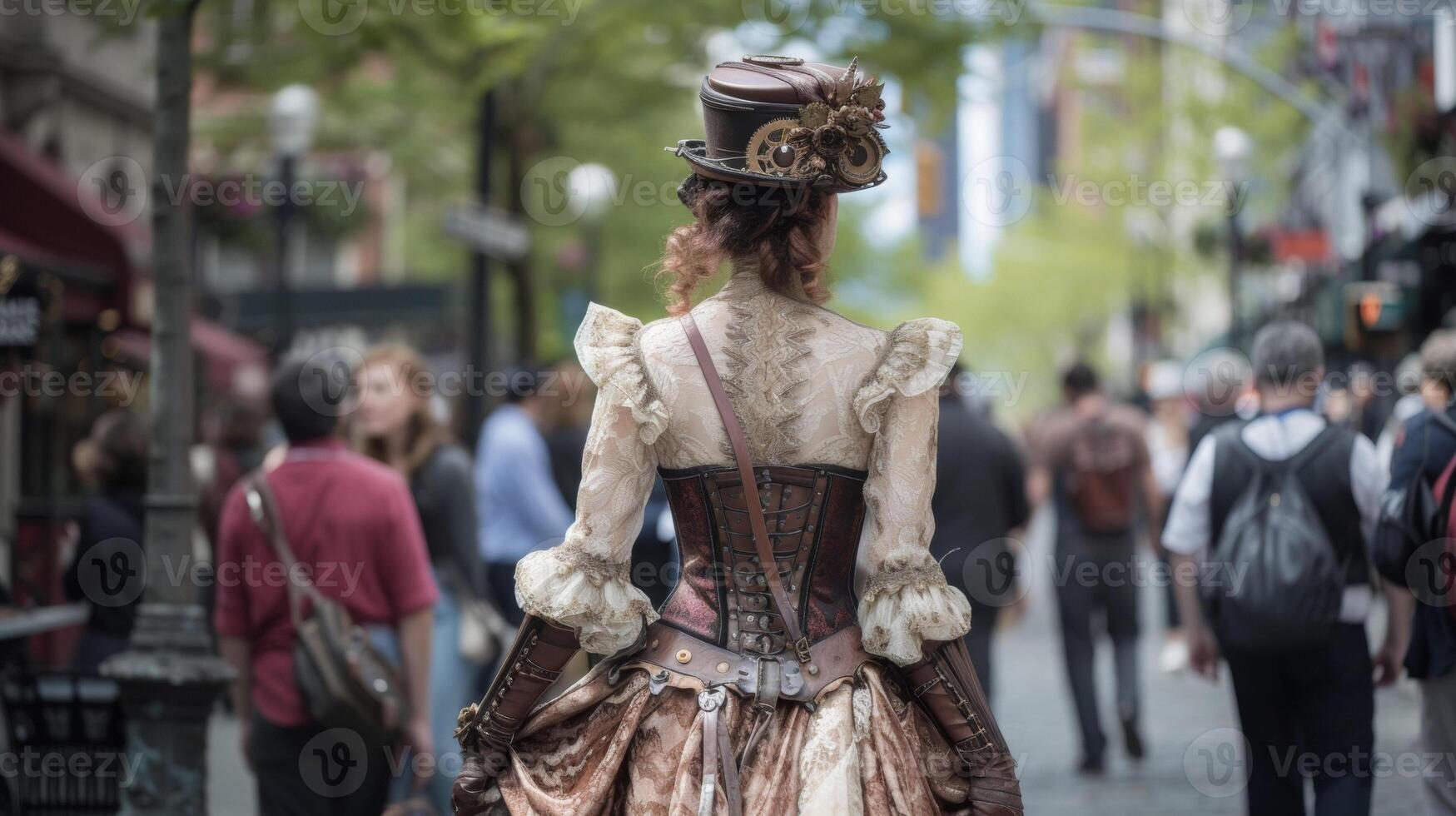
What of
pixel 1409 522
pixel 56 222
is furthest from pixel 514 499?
pixel 56 222

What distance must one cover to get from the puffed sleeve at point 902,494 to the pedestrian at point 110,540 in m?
4.59

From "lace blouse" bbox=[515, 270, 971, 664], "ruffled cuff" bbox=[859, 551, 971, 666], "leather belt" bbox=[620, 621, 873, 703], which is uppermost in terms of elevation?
"lace blouse" bbox=[515, 270, 971, 664]

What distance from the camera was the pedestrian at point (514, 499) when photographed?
923 centimetres

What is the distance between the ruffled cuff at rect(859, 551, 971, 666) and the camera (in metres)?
3.67

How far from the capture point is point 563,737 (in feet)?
12.4

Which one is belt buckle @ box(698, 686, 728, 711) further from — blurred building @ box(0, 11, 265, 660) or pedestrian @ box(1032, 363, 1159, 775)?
blurred building @ box(0, 11, 265, 660)

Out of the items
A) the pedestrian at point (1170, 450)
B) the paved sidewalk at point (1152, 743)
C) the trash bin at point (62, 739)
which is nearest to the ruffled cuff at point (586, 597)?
the trash bin at point (62, 739)

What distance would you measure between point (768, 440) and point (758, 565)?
0.87 ft

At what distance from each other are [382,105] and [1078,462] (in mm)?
8498

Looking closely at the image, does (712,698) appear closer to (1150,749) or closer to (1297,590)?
(1297,590)

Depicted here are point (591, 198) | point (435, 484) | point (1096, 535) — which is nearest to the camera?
point (435, 484)

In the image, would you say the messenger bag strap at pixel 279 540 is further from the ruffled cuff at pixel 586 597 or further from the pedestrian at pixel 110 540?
the pedestrian at pixel 110 540

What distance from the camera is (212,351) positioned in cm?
1983

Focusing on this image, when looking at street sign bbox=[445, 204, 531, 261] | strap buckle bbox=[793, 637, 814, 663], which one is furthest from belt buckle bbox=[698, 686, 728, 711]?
street sign bbox=[445, 204, 531, 261]
